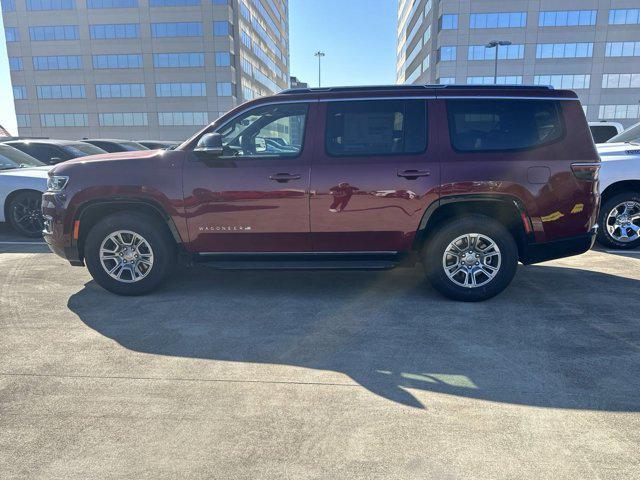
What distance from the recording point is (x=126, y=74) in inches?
2162

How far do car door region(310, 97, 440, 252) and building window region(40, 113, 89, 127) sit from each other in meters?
61.7

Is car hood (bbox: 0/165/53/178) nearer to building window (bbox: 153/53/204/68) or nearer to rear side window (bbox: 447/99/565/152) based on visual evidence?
rear side window (bbox: 447/99/565/152)

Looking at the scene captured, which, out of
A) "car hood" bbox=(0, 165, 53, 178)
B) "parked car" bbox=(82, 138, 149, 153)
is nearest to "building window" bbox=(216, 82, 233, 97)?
"parked car" bbox=(82, 138, 149, 153)

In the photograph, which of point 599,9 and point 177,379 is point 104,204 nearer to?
point 177,379

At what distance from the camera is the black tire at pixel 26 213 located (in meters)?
7.64

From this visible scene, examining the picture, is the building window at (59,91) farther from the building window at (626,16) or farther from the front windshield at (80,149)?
the building window at (626,16)

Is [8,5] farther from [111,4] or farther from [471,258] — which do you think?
[471,258]

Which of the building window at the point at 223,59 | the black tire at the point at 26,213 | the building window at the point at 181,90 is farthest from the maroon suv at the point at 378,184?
A: the building window at the point at 181,90

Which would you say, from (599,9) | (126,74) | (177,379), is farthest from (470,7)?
(177,379)

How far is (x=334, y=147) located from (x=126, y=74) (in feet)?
195

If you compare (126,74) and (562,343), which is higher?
(126,74)

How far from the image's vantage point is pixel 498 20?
4962 centimetres

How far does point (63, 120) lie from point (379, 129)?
6393 cm

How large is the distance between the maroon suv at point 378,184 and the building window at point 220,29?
54456 millimetres
